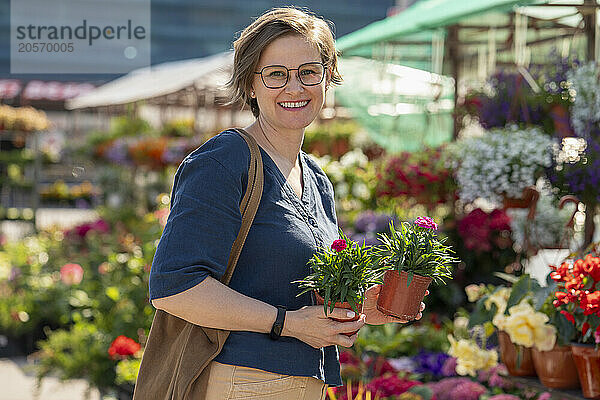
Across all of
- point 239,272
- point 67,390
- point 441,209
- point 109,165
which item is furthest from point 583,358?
point 109,165

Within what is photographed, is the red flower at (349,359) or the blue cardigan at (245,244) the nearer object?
the blue cardigan at (245,244)

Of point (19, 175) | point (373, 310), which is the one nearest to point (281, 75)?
point (373, 310)

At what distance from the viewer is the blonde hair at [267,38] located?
1636mm

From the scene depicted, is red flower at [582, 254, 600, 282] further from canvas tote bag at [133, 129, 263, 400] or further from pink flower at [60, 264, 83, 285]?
pink flower at [60, 264, 83, 285]

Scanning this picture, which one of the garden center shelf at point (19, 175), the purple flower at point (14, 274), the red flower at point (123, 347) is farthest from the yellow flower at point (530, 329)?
the garden center shelf at point (19, 175)

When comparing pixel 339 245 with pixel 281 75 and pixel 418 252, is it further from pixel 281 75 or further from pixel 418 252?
pixel 281 75

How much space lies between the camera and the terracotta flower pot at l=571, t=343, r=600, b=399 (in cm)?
224

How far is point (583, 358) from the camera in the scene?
7.43 feet

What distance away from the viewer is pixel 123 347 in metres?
3.90

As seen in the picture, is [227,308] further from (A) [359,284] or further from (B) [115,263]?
(B) [115,263]

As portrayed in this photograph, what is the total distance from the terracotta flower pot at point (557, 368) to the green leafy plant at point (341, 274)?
1.04 meters

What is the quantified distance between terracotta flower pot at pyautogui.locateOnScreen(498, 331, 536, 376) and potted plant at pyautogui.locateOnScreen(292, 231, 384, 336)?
112cm

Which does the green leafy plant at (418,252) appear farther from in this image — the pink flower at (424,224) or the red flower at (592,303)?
the red flower at (592,303)

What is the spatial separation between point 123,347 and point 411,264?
254 cm
